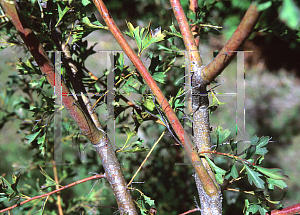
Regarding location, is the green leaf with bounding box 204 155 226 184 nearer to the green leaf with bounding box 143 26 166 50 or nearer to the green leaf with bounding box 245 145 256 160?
the green leaf with bounding box 245 145 256 160

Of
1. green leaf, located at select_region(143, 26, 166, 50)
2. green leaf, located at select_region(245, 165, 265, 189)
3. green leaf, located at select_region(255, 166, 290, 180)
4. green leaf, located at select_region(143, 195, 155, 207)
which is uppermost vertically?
green leaf, located at select_region(143, 26, 166, 50)

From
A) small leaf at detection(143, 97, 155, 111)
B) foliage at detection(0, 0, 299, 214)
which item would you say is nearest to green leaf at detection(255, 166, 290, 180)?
foliage at detection(0, 0, 299, 214)

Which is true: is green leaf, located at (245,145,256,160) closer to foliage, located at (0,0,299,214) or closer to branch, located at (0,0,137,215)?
foliage, located at (0,0,299,214)

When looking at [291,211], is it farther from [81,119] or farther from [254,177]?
[81,119]

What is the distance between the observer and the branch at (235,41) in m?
0.19

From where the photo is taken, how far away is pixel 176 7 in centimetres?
29

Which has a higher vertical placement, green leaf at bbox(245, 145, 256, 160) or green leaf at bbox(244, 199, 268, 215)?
green leaf at bbox(245, 145, 256, 160)

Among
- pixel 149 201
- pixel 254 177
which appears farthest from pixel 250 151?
pixel 149 201

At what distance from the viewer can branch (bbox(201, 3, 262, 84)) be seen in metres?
0.19

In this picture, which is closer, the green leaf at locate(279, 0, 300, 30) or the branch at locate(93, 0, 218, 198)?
the green leaf at locate(279, 0, 300, 30)

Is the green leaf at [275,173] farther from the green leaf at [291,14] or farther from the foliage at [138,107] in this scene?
the green leaf at [291,14]

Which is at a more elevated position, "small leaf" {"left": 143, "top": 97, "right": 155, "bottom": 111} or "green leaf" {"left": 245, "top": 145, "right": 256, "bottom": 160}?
"small leaf" {"left": 143, "top": 97, "right": 155, "bottom": 111}

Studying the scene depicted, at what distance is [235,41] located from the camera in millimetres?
204

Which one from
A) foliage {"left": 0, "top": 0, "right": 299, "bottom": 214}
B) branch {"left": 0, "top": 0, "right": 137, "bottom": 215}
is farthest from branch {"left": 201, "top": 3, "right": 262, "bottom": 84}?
branch {"left": 0, "top": 0, "right": 137, "bottom": 215}
